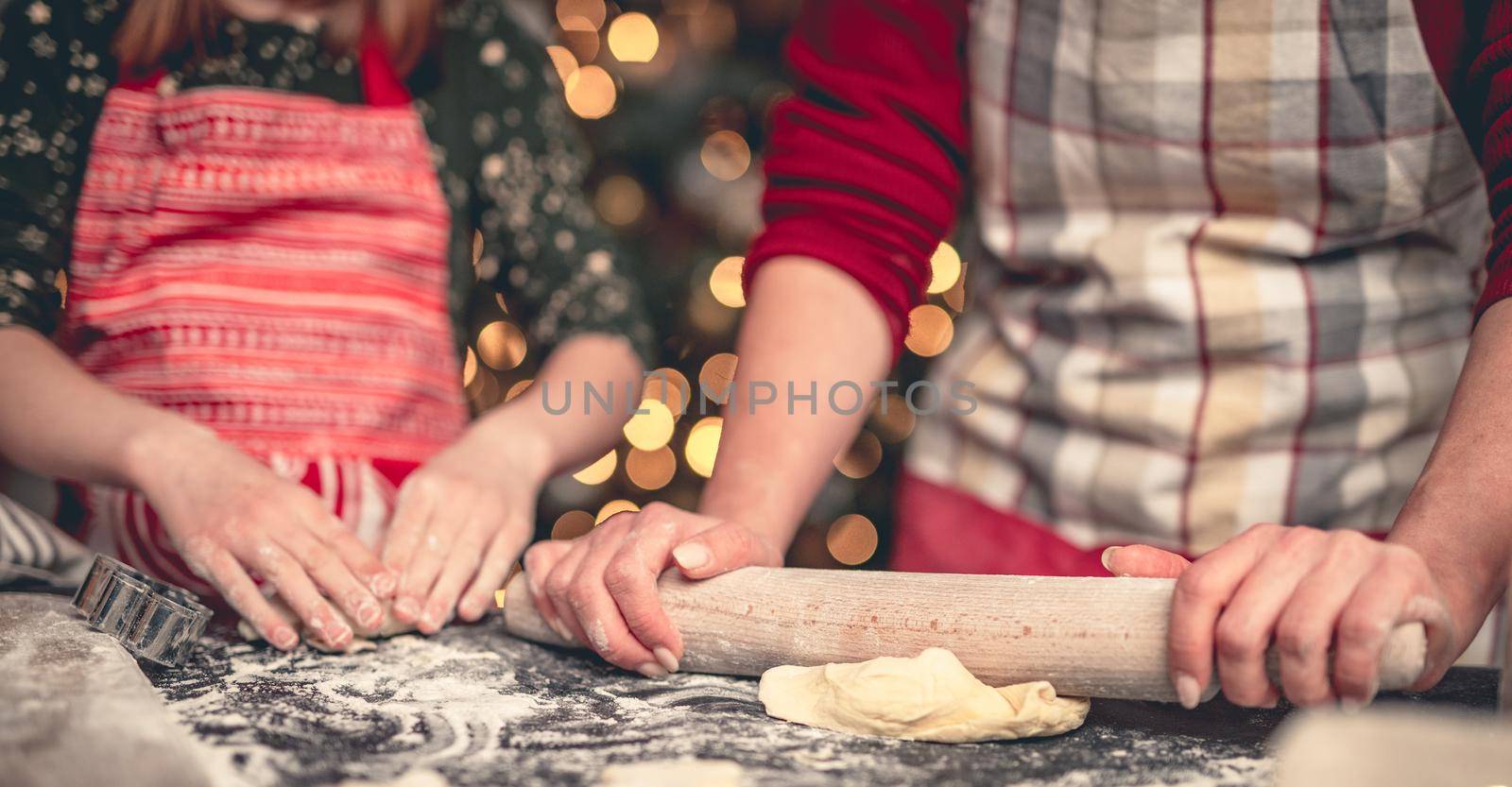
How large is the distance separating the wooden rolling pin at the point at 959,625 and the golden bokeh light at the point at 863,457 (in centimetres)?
114

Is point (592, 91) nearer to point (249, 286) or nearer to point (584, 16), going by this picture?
point (584, 16)

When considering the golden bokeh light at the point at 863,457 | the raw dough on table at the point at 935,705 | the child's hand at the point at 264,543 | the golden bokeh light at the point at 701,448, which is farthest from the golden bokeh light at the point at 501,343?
the raw dough on table at the point at 935,705

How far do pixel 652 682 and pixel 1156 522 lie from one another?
0.50 m

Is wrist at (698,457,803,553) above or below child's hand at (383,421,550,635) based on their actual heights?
above

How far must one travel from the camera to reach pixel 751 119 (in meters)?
1.91

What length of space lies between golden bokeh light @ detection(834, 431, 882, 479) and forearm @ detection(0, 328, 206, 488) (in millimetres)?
1197

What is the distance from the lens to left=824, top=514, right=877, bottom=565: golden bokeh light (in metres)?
1.98

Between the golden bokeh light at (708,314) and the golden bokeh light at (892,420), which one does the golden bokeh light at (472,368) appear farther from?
the golden bokeh light at (892,420)

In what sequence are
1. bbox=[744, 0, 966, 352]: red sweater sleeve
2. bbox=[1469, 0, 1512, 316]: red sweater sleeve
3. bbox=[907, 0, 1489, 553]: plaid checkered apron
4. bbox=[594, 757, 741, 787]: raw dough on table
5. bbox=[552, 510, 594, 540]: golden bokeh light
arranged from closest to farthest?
1. bbox=[594, 757, 741, 787]: raw dough on table
2. bbox=[1469, 0, 1512, 316]: red sweater sleeve
3. bbox=[907, 0, 1489, 553]: plaid checkered apron
4. bbox=[744, 0, 966, 352]: red sweater sleeve
5. bbox=[552, 510, 594, 540]: golden bokeh light

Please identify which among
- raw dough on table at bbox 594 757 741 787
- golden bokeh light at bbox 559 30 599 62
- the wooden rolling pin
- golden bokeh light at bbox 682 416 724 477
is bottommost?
golden bokeh light at bbox 682 416 724 477

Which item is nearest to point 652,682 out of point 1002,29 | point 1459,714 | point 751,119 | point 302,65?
point 1459,714

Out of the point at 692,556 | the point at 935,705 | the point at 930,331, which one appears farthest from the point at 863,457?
the point at 935,705

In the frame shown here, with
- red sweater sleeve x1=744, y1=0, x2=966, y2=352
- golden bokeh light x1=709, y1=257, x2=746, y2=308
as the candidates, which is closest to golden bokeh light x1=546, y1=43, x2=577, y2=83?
golden bokeh light x1=709, y1=257, x2=746, y2=308

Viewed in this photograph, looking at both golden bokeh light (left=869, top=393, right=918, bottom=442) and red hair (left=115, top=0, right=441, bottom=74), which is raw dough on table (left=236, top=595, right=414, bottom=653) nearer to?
red hair (left=115, top=0, right=441, bottom=74)
